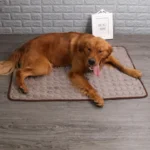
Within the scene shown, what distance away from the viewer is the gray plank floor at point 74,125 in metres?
1.58

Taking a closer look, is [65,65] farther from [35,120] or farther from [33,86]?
[35,120]

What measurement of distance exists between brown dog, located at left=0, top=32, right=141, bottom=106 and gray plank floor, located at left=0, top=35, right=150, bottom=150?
15 centimetres

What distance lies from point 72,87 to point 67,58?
0.29 meters

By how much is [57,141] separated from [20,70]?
2.29 feet

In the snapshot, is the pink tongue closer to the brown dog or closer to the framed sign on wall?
the brown dog

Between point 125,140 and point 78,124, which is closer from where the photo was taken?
point 125,140

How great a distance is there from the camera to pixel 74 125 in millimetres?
1701

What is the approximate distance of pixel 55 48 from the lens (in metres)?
2.15

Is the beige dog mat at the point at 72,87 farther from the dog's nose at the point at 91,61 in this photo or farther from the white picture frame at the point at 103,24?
the white picture frame at the point at 103,24

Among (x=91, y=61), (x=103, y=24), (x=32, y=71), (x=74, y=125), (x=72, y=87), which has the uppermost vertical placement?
(x=103, y=24)

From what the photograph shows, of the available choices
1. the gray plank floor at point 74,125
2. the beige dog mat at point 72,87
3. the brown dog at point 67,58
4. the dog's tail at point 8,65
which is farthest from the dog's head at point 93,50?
the dog's tail at point 8,65

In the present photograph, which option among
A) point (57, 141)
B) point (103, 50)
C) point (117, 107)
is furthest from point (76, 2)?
point (57, 141)

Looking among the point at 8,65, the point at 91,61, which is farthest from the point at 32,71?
the point at 91,61

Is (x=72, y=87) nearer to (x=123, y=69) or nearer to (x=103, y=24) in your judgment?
(x=123, y=69)
